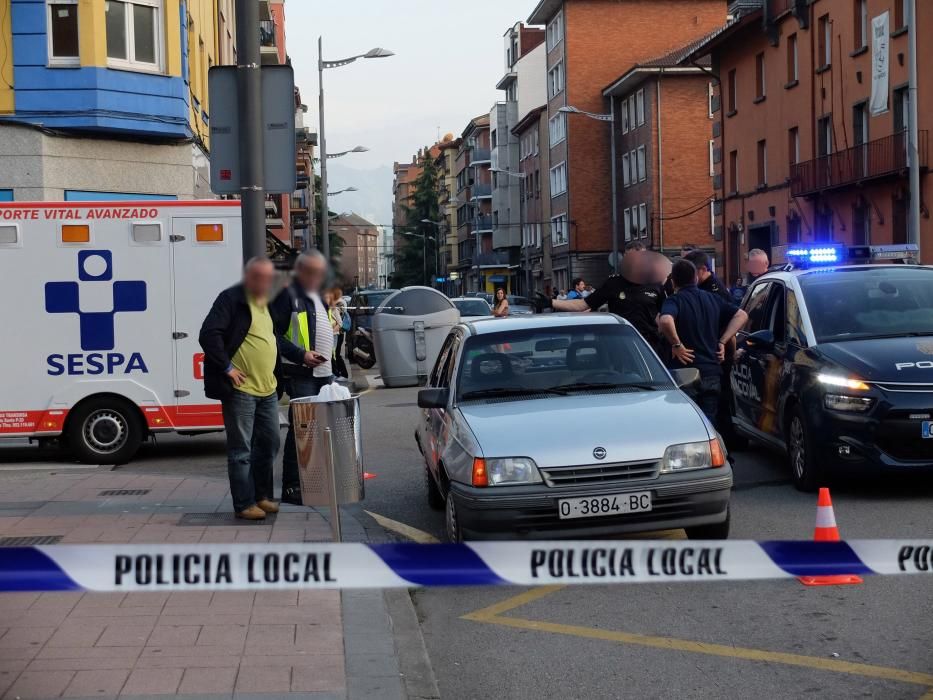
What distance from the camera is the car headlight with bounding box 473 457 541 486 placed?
727cm

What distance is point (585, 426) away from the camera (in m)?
7.55

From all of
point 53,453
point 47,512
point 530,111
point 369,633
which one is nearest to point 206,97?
point 369,633

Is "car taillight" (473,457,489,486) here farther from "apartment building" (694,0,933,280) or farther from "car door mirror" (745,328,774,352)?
"apartment building" (694,0,933,280)

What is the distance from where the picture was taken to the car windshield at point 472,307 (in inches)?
1312

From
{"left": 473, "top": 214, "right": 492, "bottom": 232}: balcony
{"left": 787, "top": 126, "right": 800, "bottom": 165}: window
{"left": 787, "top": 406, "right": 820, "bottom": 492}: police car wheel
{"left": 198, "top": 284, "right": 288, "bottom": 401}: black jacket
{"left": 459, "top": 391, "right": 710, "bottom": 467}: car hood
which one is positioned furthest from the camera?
{"left": 473, "top": 214, "right": 492, "bottom": 232}: balcony

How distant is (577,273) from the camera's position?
253ft

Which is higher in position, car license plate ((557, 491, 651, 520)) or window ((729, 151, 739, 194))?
Result: window ((729, 151, 739, 194))

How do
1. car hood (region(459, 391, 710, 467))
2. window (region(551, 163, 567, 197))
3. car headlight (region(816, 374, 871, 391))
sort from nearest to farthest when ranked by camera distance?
1. car hood (region(459, 391, 710, 467))
2. car headlight (region(816, 374, 871, 391))
3. window (region(551, 163, 567, 197))

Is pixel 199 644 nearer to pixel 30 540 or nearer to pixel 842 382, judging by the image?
pixel 30 540

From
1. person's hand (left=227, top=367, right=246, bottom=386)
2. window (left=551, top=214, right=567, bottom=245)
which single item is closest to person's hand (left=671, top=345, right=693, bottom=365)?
person's hand (left=227, top=367, right=246, bottom=386)

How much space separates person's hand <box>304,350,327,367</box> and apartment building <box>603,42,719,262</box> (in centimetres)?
6279

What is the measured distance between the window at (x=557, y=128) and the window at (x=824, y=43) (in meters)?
37.1

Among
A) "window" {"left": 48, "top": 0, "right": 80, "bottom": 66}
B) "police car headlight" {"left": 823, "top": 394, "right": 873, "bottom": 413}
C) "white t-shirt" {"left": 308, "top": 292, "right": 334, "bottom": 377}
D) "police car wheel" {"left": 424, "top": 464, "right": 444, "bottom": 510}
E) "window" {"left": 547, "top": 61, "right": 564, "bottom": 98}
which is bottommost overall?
"police car wheel" {"left": 424, "top": 464, "right": 444, "bottom": 510}

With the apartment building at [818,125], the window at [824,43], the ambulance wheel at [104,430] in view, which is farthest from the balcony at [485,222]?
the ambulance wheel at [104,430]
